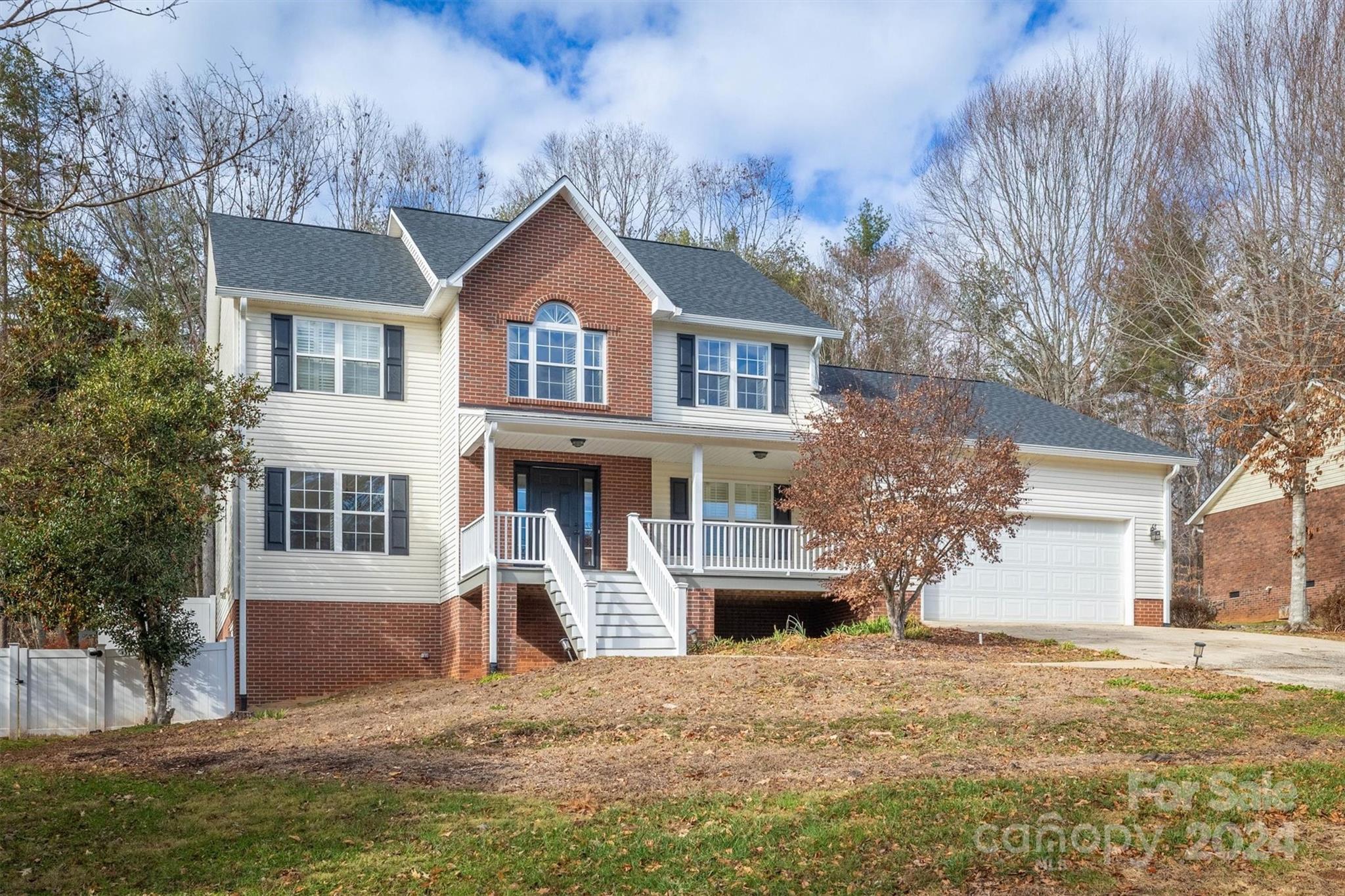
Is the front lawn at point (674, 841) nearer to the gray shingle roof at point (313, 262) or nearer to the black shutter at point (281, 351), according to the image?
the black shutter at point (281, 351)

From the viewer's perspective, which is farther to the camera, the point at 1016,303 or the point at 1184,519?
the point at 1184,519

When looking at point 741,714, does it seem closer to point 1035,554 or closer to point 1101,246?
point 1035,554

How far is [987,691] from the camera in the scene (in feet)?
48.5

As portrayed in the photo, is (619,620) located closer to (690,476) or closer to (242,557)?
(690,476)

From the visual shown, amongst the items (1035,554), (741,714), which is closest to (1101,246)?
(1035,554)

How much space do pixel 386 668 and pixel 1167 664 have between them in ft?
40.1

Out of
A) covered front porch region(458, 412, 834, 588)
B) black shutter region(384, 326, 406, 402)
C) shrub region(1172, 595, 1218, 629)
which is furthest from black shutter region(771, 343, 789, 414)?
shrub region(1172, 595, 1218, 629)

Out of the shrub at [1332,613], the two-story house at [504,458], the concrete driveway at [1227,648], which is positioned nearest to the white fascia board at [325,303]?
the two-story house at [504,458]

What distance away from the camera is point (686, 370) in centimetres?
2442

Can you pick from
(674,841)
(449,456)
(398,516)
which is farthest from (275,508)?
(674,841)

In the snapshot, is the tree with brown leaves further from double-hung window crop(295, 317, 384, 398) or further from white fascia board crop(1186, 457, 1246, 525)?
white fascia board crop(1186, 457, 1246, 525)

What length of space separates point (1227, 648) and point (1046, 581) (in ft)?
17.0

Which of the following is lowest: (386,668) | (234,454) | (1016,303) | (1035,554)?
(386,668)

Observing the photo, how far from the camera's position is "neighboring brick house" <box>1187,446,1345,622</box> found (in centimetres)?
3036
